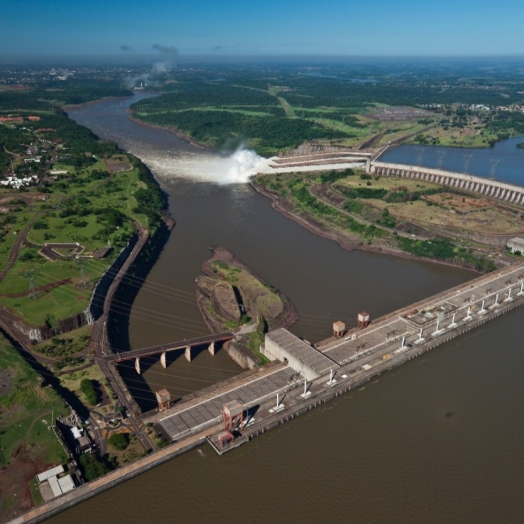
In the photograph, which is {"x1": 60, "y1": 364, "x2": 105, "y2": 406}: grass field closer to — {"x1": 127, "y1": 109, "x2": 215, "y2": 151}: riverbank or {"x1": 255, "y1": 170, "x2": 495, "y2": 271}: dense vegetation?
{"x1": 255, "y1": 170, "x2": 495, "y2": 271}: dense vegetation

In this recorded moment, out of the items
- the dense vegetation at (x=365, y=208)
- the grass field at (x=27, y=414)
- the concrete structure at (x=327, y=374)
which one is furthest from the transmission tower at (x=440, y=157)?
the grass field at (x=27, y=414)

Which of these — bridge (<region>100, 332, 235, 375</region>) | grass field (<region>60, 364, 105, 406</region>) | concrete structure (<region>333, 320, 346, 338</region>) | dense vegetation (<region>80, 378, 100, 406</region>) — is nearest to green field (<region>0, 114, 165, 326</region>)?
grass field (<region>60, 364, 105, 406</region>)

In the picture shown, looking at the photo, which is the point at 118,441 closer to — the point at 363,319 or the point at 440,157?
the point at 363,319

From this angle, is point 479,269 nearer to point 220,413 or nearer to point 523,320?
point 523,320

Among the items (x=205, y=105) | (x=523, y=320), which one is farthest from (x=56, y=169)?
(x=205, y=105)

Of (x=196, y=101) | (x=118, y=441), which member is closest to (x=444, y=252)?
(x=118, y=441)

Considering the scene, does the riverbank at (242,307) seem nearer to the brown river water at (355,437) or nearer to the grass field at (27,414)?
the brown river water at (355,437)
